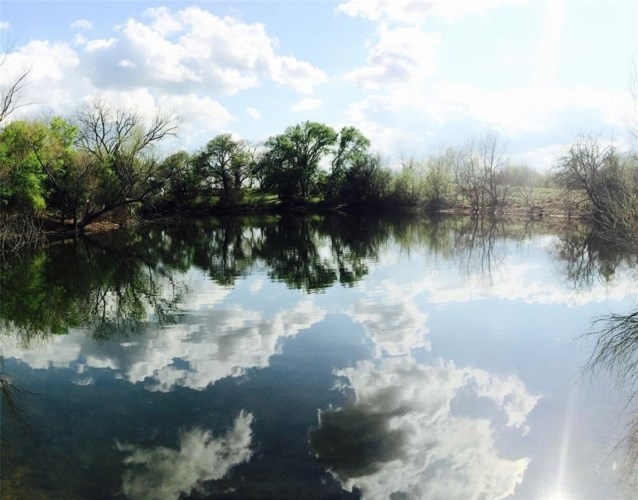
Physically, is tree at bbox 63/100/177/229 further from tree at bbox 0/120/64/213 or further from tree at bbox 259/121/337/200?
tree at bbox 259/121/337/200

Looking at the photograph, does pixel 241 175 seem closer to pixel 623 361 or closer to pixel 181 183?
pixel 181 183

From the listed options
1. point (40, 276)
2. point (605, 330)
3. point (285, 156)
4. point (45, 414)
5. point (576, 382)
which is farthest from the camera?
point (285, 156)

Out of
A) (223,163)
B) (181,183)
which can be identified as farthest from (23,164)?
(223,163)

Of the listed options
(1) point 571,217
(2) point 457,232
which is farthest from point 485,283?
(1) point 571,217

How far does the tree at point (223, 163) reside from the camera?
7575 centimetres

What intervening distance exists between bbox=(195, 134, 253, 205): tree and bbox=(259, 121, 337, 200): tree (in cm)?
483

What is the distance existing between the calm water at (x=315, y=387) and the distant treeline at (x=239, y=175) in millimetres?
18633

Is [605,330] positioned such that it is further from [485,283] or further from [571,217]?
[571,217]

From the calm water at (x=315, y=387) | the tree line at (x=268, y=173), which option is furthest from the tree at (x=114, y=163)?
the calm water at (x=315, y=387)

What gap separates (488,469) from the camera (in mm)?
7043

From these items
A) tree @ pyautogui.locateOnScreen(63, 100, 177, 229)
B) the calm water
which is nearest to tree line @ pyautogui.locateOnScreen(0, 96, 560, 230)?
tree @ pyautogui.locateOnScreen(63, 100, 177, 229)

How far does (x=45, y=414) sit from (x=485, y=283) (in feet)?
57.0

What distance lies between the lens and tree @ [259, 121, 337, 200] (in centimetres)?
8050

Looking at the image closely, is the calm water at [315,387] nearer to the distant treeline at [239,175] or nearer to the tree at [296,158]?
the distant treeline at [239,175]
